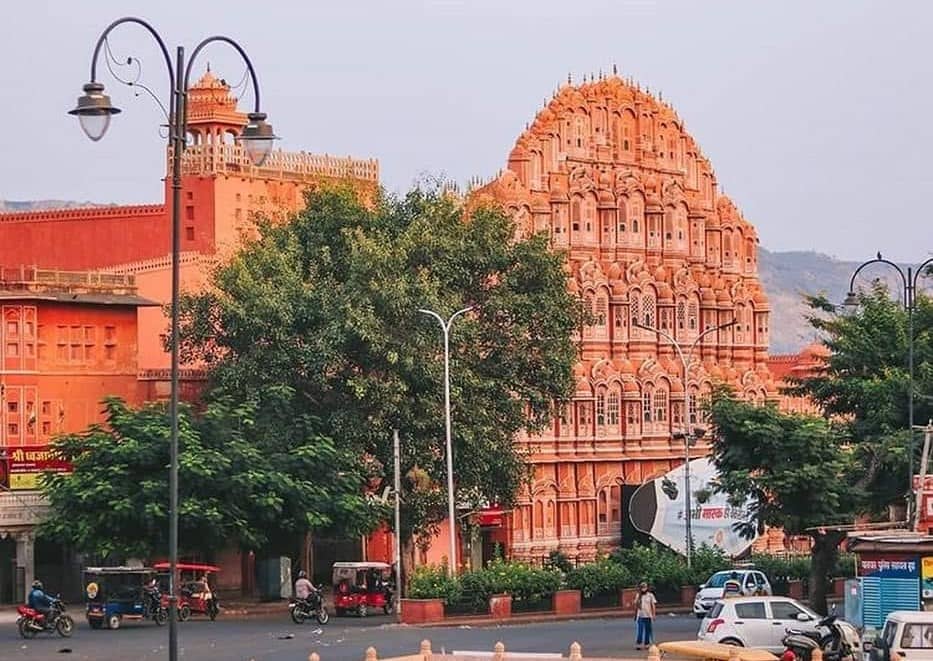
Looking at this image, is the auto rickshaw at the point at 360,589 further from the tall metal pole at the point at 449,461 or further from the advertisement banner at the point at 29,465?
the advertisement banner at the point at 29,465

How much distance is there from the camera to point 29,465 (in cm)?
5991

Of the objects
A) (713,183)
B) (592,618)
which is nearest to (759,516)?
(592,618)

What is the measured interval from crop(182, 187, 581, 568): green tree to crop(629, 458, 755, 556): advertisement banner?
338 inches

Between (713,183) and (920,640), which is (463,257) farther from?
(920,640)

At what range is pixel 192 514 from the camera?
5509cm

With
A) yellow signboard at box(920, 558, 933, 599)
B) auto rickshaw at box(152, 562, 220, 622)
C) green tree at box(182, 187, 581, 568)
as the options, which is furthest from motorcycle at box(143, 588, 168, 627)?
yellow signboard at box(920, 558, 933, 599)

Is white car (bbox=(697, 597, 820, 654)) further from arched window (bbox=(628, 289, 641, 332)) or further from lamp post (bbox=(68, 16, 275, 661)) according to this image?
arched window (bbox=(628, 289, 641, 332))

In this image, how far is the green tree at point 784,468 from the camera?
170 feet

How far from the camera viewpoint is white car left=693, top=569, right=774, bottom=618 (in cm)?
5338

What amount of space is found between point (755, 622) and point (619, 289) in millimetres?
39531

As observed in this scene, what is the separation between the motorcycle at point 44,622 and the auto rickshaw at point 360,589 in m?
9.65

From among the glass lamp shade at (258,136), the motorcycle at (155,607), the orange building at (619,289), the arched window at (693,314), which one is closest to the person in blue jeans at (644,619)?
the motorcycle at (155,607)

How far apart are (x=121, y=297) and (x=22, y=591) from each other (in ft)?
31.4

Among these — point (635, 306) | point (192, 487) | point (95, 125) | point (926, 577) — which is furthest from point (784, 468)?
point (635, 306)
